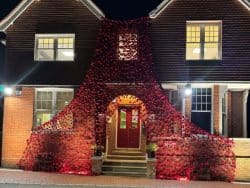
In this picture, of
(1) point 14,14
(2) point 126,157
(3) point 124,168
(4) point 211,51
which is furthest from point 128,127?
(1) point 14,14

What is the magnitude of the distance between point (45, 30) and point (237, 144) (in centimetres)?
1080

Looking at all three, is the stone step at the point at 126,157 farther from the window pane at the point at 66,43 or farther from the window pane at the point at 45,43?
the window pane at the point at 45,43

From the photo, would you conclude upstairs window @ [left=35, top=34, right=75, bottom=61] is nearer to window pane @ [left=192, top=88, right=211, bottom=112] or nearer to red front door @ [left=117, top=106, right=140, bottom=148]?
red front door @ [left=117, top=106, right=140, bottom=148]

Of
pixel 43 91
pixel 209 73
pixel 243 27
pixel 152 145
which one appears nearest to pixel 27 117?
pixel 43 91

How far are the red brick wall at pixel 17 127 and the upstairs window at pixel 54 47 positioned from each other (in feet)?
6.15

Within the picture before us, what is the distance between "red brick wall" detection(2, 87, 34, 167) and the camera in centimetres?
2464

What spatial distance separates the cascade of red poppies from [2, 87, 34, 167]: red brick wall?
20.9 inches

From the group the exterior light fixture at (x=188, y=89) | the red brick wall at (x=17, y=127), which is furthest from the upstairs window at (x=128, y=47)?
the red brick wall at (x=17, y=127)

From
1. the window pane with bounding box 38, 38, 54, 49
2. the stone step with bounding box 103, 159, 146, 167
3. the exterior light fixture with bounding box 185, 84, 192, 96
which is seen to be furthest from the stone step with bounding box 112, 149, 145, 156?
the window pane with bounding box 38, 38, 54, 49

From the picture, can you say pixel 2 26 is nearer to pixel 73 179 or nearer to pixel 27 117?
pixel 27 117

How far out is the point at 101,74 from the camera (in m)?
24.0

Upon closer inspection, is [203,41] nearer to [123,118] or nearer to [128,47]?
[128,47]

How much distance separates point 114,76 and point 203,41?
456 cm

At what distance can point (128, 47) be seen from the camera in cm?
2402
